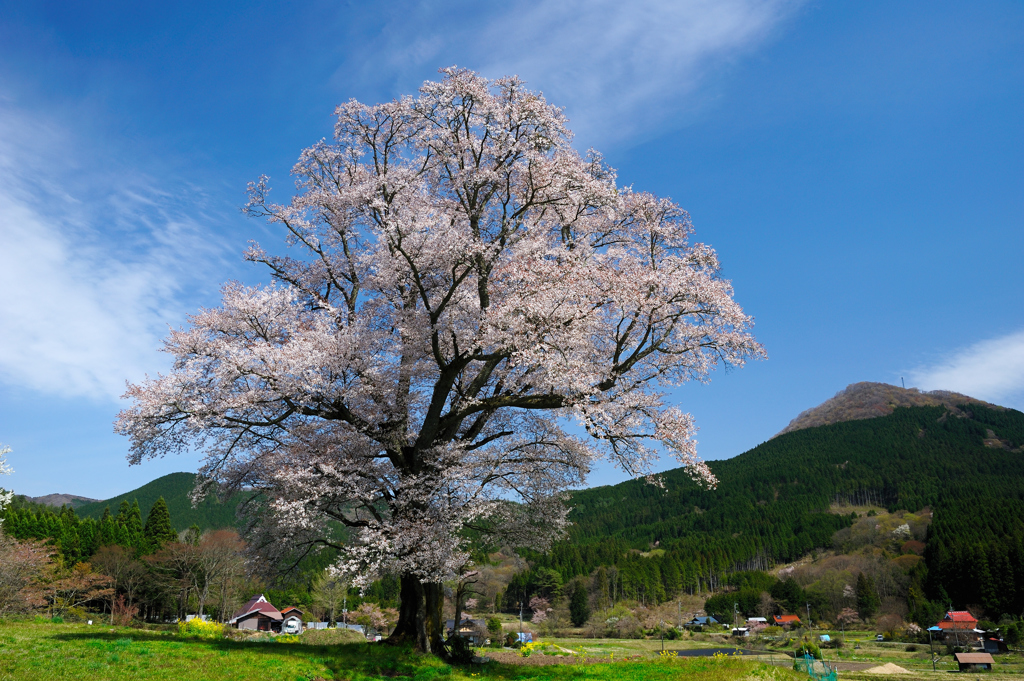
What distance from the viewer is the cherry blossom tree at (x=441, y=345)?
15055mm

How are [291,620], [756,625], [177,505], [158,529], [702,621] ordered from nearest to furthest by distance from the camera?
1. [158,529]
2. [291,620]
3. [756,625]
4. [702,621]
5. [177,505]

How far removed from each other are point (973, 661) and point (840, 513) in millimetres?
122972

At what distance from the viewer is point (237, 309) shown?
52.2ft

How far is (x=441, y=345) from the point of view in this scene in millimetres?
17156

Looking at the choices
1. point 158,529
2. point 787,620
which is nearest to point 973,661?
point 787,620

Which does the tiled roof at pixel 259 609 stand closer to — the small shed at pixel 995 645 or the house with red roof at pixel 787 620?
the house with red roof at pixel 787 620

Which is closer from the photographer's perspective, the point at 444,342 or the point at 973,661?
the point at 444,342

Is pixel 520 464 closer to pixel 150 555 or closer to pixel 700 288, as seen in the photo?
pixel 700 288

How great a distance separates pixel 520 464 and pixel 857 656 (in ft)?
158

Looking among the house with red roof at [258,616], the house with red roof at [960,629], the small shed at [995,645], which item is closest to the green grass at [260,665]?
the small shed at [995,645]

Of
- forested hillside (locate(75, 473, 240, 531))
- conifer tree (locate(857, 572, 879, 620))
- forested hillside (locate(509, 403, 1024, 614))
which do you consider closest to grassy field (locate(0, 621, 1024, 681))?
forested hillside (locate(509, 403, 1024, 614))

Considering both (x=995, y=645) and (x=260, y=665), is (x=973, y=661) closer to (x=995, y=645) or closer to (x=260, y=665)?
(x=995, y=645)

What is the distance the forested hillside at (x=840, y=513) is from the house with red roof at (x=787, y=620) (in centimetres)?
1499

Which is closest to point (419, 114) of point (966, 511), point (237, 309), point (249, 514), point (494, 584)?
point (237, 309)
